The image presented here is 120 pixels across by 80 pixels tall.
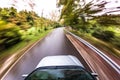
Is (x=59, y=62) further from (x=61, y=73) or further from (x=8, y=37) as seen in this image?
(x=8, y=37)

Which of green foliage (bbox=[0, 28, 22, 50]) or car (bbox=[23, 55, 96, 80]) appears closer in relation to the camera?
car (bbox=[23, 55, 96, 80])

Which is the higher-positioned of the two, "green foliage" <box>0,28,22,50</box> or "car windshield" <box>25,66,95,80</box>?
"car windshield" <box>25,66,95,80</box>

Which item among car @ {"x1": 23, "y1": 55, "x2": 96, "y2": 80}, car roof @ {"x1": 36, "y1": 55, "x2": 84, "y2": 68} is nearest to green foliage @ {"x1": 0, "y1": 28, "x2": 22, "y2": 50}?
car roof @ {"x1": 36, "y1": 55, "x2": 84, "y2": 68}

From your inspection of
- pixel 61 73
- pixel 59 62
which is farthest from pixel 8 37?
pixel 61 73

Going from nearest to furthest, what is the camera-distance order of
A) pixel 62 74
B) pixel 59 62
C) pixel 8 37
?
pixel 62 74 → pixel 59 62 → pixel 8 37

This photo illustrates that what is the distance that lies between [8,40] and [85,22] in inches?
843

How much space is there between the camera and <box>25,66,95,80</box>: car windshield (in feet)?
20.1

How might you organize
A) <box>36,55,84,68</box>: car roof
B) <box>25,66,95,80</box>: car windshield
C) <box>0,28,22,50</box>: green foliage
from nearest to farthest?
<box>25,66,95,80</box>: car windshield → <box>36,55,84,68</box>: car roof → <box>0,28,22,50</box>: green foliage

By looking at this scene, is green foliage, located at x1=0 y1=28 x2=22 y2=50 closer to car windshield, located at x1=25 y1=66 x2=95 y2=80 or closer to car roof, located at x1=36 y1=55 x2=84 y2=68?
car roof, located at x1=36 y1=55 x2=84 y2=68

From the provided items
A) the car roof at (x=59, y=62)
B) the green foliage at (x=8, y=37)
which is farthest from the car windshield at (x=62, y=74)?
the green foliage at (x=8, y=37)

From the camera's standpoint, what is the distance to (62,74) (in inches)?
242

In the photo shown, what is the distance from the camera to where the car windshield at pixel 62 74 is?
241 inches

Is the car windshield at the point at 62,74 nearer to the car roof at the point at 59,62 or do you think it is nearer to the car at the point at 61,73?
the car at the point at 61,73

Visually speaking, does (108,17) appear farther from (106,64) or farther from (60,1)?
(60,1)
